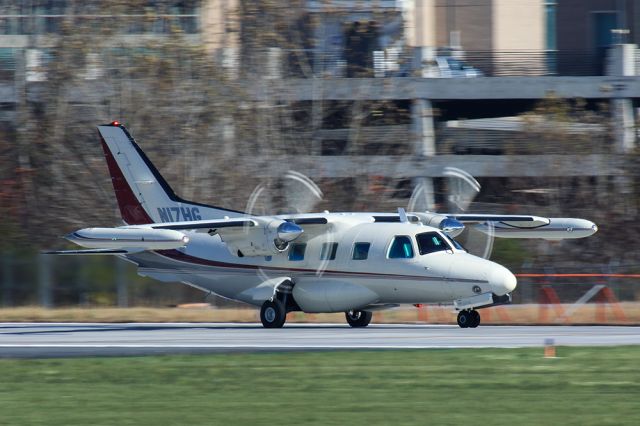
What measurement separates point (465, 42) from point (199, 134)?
12834 millimetres

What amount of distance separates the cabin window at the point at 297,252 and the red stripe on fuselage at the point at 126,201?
14.3 ft

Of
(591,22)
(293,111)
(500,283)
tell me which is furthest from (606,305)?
(591,22)

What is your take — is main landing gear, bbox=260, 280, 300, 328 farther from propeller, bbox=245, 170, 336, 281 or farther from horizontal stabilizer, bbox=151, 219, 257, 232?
horizontal stabilizer, bbox=151, 219, 257, 232

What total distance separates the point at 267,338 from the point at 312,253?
397 centimetres

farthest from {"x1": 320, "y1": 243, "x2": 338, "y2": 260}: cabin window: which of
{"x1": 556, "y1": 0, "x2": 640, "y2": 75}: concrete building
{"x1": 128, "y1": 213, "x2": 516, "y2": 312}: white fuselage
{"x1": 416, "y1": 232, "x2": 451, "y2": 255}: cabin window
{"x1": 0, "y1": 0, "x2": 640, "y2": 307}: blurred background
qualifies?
{"x1": 556, "y1": 0, "x2": 640, "y2": 75}: concrete building

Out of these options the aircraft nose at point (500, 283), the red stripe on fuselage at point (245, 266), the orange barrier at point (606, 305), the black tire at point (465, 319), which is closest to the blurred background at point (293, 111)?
the orange barrier at point (606, 305)

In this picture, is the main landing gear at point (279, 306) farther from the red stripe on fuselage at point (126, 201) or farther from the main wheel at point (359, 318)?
the red stripe on fuselage at point (126, 201)

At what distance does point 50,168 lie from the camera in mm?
41469

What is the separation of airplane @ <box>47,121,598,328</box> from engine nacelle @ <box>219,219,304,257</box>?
0.03m

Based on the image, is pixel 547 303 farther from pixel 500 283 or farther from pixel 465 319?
pixel 500 283

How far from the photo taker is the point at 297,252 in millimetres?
25047

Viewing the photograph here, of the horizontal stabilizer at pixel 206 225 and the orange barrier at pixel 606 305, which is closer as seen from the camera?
the horizontal stabilizer at pixel 206 225

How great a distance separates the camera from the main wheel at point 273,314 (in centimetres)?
2489

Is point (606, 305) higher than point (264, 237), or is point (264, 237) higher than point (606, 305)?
point (264, 237)
